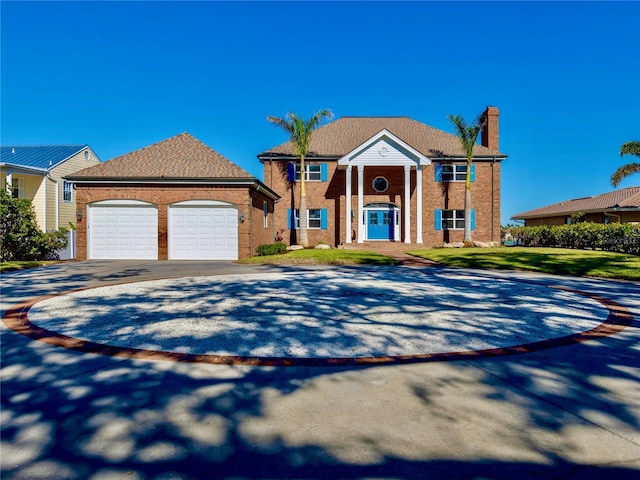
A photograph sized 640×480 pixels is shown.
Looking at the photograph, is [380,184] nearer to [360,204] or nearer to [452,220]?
[360,204]

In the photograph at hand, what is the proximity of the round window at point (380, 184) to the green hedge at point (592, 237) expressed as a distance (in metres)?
12.2

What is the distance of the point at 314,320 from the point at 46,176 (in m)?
24.3

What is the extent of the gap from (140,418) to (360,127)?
95.8 ft

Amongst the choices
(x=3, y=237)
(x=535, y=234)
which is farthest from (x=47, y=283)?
(x=535, y=234)

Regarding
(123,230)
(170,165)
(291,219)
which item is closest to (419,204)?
(291,219)

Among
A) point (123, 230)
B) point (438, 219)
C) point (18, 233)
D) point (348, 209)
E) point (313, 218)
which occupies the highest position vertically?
point (348, 209)

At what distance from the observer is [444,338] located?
4824 millimetres

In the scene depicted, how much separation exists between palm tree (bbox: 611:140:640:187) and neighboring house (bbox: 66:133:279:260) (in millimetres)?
15789

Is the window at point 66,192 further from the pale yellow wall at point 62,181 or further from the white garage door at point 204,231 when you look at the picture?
the white garage door at point 204,231

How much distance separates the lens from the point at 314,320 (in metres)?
5.77

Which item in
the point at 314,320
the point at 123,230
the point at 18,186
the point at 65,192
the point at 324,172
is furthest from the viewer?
the point at 324,172

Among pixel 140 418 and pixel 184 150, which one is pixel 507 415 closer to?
pixel 140 418

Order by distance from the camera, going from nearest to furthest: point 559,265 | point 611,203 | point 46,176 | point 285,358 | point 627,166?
point 285,358
point 559,265
point 627,166
point 46,176
point 611,203

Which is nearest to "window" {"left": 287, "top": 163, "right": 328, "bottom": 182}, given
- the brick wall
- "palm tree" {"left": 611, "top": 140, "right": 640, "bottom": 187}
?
the brick wall
